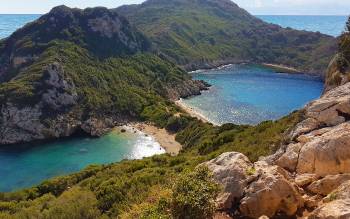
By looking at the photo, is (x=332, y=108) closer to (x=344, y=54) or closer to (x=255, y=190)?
(x=255, y=190)

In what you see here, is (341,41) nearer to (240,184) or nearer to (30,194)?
(240,184)

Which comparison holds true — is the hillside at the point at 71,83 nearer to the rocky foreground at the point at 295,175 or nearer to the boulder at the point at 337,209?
the rocky foreground at the point at 295,175

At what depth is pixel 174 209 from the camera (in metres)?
23.5

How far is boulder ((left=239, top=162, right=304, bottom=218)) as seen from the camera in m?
25.5

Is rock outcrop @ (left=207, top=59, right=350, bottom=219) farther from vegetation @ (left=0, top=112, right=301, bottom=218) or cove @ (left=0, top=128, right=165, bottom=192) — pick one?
cove @ (left=0, top=128, right=165, bottom=192)

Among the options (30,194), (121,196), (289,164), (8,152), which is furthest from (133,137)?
(289,164)

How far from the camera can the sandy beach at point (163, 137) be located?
112m

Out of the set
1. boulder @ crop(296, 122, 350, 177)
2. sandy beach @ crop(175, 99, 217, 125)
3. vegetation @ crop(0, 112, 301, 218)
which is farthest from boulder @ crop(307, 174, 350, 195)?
sandy beach @ crop(175, 99, 217, 125)

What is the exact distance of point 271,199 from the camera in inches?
1008

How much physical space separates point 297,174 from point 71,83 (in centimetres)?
12412

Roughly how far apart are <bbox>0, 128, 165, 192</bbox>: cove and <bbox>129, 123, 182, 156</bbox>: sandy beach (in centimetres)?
194

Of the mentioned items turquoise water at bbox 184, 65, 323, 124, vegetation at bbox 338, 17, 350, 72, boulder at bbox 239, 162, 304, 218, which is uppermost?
vegetation at bbox 338, 17, 350, 72

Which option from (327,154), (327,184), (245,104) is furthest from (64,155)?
(327,184)

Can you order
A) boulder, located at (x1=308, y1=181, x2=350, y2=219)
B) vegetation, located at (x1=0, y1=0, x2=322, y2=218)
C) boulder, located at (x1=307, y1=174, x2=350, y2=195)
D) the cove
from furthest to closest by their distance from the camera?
the cove
vegetation, located at (x1=0, y1=0, x2=322, y2=218)
boulder, located at (x1=307, y1=174, x2=350, y2=195)
boulder, located at (x1=308, y1=181, x2=350, y2=219)
